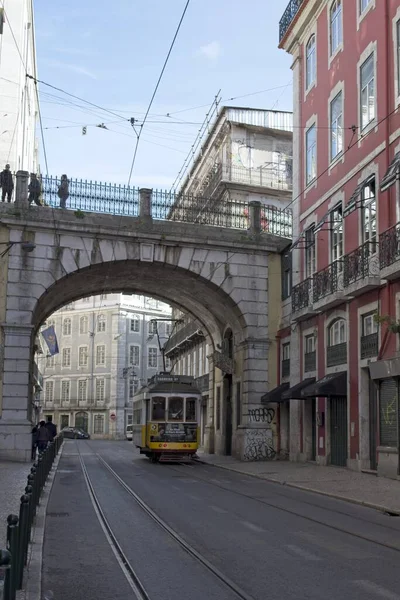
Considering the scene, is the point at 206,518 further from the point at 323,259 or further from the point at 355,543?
the point at 323,259

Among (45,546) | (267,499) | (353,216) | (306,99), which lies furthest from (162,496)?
(306,99)

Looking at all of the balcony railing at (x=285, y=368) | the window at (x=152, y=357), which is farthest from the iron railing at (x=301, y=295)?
the window at (x=152, y=357)

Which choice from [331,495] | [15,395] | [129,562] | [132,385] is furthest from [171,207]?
[132,385]

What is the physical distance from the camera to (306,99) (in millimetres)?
29125

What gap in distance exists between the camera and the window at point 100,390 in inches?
3246

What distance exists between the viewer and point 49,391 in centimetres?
8688

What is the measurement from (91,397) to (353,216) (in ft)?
206

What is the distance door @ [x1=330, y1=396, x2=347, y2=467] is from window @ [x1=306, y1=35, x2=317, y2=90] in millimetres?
11636

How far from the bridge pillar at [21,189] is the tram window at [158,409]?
8.49m

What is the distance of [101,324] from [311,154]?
57557mm

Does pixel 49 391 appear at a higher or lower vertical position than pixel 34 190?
lower

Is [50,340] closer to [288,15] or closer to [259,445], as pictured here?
[259,445]

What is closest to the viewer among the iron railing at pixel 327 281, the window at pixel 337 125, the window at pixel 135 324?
the iron railing at pixel 327 281

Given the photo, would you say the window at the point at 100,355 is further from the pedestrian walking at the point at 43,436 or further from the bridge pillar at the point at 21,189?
the bridge pillar at the point at 21,189
